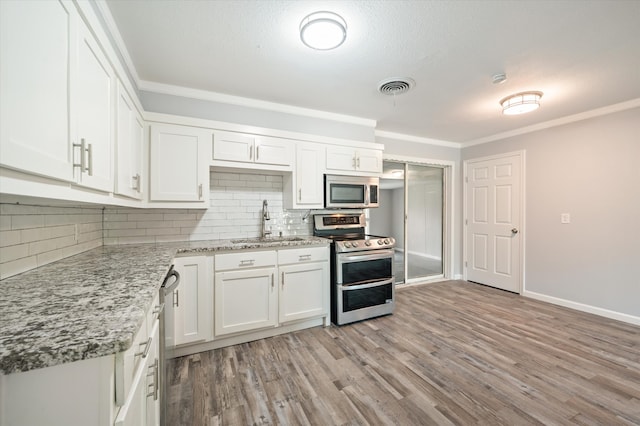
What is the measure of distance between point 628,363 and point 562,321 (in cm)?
84

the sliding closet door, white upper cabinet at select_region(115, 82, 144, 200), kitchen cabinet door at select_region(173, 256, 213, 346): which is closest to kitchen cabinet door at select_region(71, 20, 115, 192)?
white upper cabinet at select_region(115, 82, 144, 200)

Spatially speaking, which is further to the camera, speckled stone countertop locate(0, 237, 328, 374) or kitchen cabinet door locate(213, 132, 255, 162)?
kitchen cabinet door locate(213, 132, 255, 162)

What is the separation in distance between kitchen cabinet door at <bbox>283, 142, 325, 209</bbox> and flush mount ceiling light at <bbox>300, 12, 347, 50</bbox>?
119 cm

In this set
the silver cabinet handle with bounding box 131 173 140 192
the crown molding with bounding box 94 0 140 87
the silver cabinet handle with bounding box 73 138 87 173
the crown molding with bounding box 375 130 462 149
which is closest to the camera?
the silver cabinet handle with bounding box 73 138 87 173

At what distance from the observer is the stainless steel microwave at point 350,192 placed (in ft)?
10.0

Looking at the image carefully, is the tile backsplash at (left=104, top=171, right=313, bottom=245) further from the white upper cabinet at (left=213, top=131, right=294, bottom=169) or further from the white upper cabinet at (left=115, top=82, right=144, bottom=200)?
the white upper cabinet at (left=115, top=82, right=144, bottom=200)

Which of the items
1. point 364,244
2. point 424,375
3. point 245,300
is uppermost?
point 364,244

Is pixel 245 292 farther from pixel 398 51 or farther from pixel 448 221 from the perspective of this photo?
pixel 448 221

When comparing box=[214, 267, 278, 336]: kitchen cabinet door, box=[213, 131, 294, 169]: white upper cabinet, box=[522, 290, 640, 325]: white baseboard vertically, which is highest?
box=[213, 131, 294, 169]: white upper cabinet

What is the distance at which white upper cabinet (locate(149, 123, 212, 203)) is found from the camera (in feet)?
7.59

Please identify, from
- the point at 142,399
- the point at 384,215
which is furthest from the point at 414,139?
the point at 142,399

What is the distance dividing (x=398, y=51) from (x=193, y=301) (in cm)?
262

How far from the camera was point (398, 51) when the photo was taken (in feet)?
6.55

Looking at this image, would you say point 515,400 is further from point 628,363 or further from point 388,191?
point 388,191
